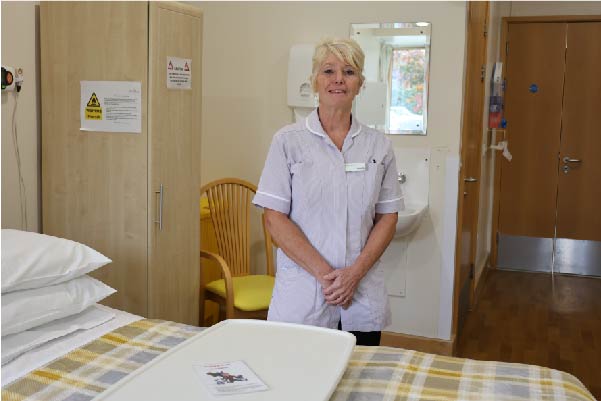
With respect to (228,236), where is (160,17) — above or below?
above

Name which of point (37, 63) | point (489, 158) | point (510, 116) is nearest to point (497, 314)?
point (489, 158)

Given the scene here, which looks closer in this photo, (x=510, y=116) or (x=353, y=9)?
(x=353, y=9)

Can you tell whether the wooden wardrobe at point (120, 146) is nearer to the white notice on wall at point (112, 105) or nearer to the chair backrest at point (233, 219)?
the white notice on wall at point (112, 105)

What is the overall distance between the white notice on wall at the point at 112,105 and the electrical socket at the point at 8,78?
0.27 meters

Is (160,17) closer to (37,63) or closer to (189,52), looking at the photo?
(189,52)

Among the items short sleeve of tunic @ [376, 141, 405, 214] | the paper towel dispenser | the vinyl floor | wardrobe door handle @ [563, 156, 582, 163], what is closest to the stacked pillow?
short sleeve of tunic @ [376, 141, 405, 214]

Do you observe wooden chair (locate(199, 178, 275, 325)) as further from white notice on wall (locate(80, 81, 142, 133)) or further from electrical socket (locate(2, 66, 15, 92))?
electrical socket (locate(2, 66, 15, 92))

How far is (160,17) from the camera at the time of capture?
280 centimetres

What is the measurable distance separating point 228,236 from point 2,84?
4.77ft

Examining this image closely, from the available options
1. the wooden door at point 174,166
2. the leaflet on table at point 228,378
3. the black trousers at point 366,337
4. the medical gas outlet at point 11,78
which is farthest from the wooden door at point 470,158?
the leaflet on table at point 228,378

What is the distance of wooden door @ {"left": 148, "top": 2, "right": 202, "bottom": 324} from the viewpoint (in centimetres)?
283

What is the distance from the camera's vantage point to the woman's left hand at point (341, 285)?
2193 millimetres

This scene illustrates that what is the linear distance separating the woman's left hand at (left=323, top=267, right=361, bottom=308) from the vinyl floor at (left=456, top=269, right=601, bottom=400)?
73.2 inches

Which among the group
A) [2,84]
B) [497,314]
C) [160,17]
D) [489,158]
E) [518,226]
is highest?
[160,17]
